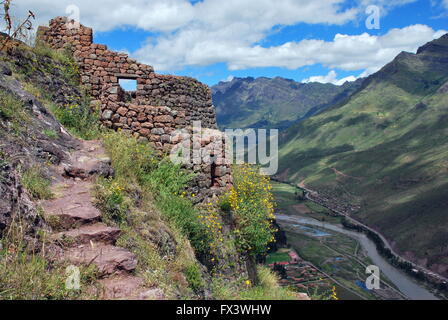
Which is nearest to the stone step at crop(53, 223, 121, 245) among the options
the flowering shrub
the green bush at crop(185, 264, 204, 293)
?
the green bush at crop(185, 264, 204, 293)

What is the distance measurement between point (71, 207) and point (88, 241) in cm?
79

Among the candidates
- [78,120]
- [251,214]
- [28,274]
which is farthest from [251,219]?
[28,274]

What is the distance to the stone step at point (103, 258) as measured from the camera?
468 centimetres

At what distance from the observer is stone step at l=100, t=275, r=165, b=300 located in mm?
4340

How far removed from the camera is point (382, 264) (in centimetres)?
9631

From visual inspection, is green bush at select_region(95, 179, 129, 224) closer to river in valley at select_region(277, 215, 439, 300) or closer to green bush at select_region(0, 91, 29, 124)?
green bush at select_region(0, 91, 29, 124)

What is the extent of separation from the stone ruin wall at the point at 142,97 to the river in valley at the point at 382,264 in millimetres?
Answer: 76811

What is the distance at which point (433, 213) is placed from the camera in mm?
108000

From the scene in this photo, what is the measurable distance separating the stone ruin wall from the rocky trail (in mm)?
3238

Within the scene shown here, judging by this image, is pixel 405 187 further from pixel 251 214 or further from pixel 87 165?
pixel 87 165

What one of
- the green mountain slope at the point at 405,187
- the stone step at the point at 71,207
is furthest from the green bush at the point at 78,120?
the green mountain slope at the point at 405,187

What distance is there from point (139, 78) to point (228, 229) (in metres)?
7.83

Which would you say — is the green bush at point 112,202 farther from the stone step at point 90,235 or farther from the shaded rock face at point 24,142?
the shaded rock face at point 24,142
